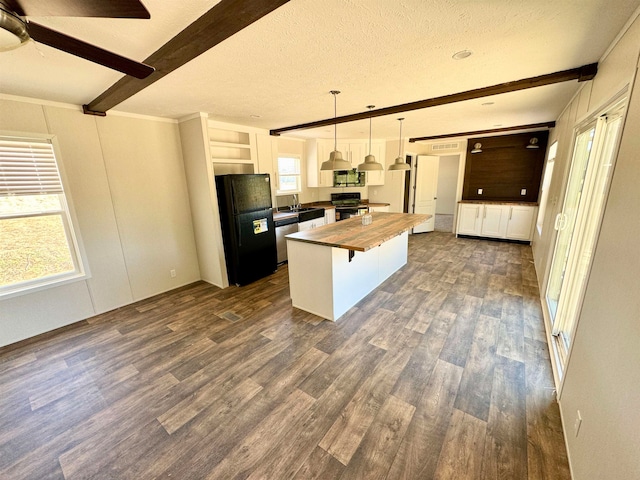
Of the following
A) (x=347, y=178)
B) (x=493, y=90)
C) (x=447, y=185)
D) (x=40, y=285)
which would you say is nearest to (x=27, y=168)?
(x=40, y=285)

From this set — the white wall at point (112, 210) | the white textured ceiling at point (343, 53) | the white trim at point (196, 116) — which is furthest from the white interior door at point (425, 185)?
the white wall at point (112, 210)

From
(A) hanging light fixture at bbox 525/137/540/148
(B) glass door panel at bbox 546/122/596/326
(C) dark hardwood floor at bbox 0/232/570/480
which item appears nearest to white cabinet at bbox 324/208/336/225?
(C) dark hardwood floor at bbox 0/232/570/480

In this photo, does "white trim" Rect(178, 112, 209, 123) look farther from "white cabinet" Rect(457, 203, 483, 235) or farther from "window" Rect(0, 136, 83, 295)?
"white cabinet" Rect(457, 203, 483, 235)

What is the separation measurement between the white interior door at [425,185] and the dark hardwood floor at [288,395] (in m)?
3.74

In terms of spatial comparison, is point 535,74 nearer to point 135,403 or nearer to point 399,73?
point 399,73

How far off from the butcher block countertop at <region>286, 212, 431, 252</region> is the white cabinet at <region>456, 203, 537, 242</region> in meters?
2.86

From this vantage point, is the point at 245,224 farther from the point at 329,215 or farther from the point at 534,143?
the point at 534,143

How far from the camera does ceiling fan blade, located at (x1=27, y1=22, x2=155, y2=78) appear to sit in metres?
0.98

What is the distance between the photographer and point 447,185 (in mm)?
9211

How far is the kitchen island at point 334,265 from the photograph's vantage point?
9.02 feet

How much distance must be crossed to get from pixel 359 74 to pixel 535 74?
5.30 feet

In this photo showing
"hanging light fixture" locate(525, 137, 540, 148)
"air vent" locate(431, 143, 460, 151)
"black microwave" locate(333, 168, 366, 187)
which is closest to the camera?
"hanging light fixture" locate(525, 137, 540, 148)

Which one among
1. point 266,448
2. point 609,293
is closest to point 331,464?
point 266,448

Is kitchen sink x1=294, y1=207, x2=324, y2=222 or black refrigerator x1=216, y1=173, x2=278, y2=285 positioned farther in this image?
kitchen sink x1=294, y1=207, x2=324, y2=222
